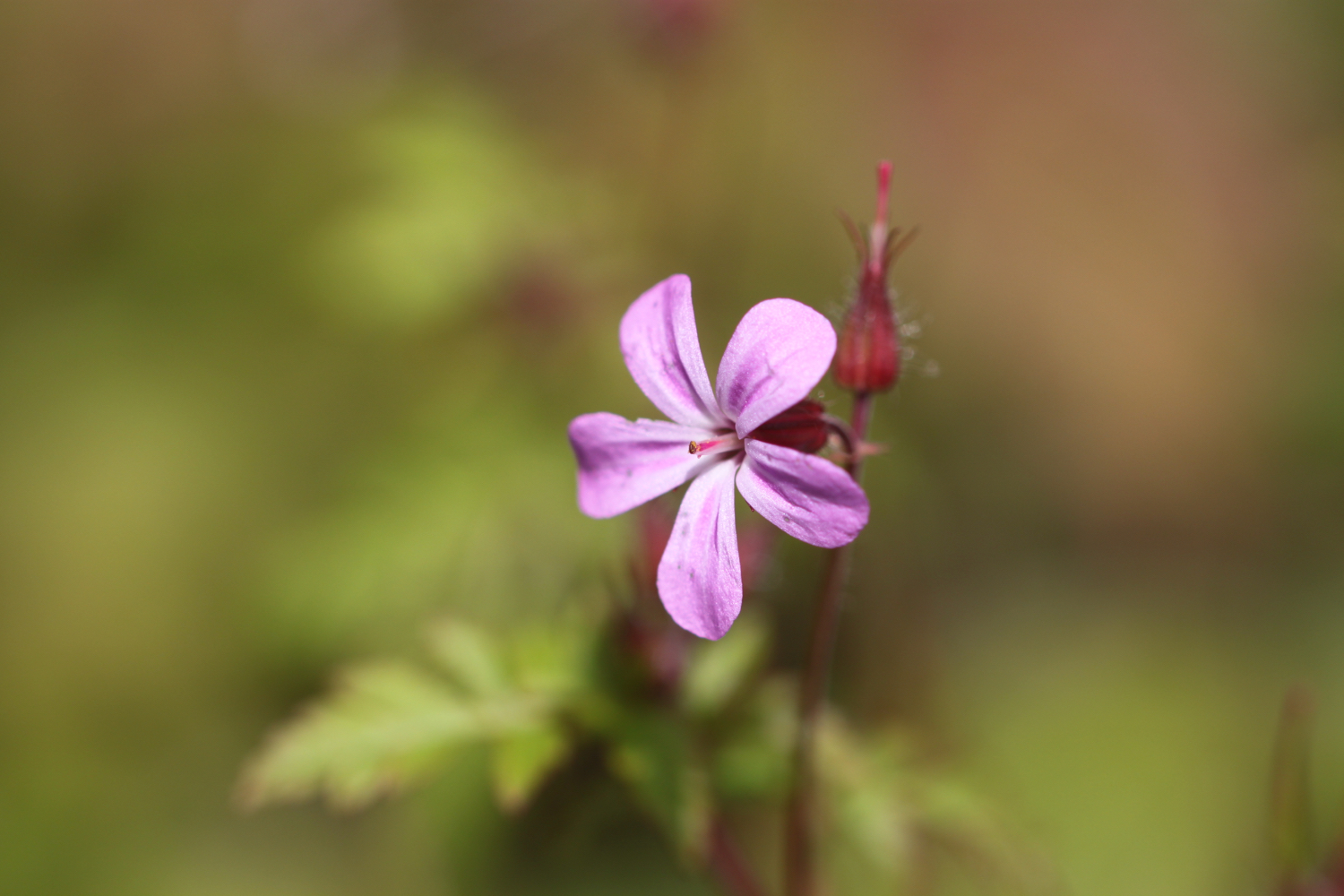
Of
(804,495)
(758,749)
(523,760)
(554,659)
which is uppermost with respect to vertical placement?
(804,495)

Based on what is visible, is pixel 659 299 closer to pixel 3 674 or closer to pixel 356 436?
pixel 356 436

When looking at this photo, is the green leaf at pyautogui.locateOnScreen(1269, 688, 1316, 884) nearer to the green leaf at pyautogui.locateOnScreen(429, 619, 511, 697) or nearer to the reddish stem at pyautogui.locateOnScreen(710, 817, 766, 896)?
→ the reddish stem at pyautogui.locateOnScreen(710, 817, 766, 896)

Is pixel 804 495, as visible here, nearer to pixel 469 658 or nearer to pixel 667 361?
pixel 667 361

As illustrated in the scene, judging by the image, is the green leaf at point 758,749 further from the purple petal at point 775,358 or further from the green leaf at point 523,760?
the purple petal at point 775,358

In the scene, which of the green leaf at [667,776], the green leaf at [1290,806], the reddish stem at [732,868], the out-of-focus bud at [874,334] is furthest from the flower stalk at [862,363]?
the green leaf at [1290,806]

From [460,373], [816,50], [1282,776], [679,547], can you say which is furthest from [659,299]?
[816,50]

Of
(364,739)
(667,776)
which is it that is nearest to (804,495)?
(667,776)

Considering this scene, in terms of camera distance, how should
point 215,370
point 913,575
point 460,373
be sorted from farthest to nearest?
point 215,370, point 913,575, point 460,373
